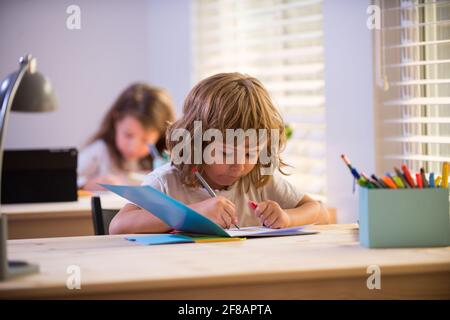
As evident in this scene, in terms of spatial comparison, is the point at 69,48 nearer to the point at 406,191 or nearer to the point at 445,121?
the point at 445,121

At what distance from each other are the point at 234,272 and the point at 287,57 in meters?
2.40

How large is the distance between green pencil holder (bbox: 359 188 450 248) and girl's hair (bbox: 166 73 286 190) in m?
0.48

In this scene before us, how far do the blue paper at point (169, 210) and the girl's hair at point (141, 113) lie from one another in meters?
2.35

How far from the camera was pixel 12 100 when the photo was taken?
1.50m

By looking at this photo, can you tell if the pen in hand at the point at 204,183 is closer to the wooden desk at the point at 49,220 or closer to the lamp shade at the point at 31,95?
the lamp shade at the point at 31,95

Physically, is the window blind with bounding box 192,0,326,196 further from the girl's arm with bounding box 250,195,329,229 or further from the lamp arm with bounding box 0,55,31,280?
the lamp arm with bounding box 0,55,31,280

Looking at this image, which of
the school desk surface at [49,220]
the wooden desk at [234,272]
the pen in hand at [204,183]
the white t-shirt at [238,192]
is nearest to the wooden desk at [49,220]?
the school desk surface at [49,220]

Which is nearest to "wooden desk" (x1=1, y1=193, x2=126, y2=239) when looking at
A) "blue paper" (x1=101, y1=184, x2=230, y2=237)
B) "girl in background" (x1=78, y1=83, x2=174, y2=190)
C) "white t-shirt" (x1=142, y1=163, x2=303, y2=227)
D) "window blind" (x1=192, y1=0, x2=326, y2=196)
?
"white t-shirt" (x1=142, y1=163, x2=303, y2=227)

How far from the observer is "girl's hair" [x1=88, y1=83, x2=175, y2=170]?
13.7 feet

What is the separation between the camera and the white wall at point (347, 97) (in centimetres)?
287

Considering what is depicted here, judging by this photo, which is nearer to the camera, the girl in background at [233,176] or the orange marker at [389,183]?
the orange marker at [389,183]

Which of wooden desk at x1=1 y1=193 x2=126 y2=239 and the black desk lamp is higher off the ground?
the black desk lamp

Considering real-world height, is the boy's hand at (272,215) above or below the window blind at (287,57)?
below

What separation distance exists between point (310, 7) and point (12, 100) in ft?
7.39
